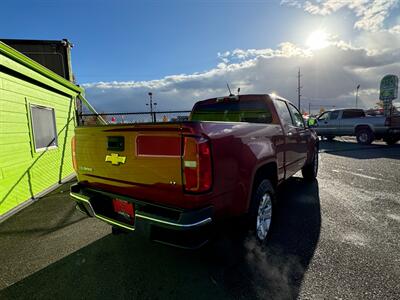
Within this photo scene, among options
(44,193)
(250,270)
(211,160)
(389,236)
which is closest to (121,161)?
(211,160)

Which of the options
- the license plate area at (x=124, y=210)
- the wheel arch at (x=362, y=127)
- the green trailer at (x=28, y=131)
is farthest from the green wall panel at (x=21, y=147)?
the wheel arch at (x=362, y=127)

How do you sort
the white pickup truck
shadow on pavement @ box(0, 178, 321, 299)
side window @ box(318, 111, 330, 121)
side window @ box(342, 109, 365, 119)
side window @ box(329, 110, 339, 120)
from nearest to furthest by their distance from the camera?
shadow on pavement @ box(0, 178, 321, 299)
the white pickup truck
side window @ box(342, 109, 365, 119)
side window @ box(329, 110, 339, 120)
side window @ box(318, 111, 330, 121)

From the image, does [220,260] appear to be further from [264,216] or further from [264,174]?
[264,174]

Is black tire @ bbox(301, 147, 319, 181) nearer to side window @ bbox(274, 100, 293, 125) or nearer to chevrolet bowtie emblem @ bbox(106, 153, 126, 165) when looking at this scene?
side window @ bbox(274, 100, 293, 125)

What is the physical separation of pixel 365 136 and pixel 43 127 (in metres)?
14.4

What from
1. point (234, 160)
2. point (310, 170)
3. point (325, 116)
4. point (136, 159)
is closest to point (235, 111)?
point (234, 160)

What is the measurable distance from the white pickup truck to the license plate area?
10.6 metres

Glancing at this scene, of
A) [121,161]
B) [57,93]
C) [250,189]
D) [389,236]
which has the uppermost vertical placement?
[57,93]

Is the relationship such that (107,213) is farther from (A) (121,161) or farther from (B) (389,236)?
(B) (389,236)

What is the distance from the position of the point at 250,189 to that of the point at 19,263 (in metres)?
2.83

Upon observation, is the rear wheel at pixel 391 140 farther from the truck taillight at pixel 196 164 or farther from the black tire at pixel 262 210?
the truck taillight at pixel 196 164

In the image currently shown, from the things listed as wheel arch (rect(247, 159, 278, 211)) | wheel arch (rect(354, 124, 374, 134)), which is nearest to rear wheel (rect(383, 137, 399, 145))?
wheel arch (rect(354, 124, 374, 134))

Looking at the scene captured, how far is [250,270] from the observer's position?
2473 mm

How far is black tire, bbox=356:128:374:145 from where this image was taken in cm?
1224
